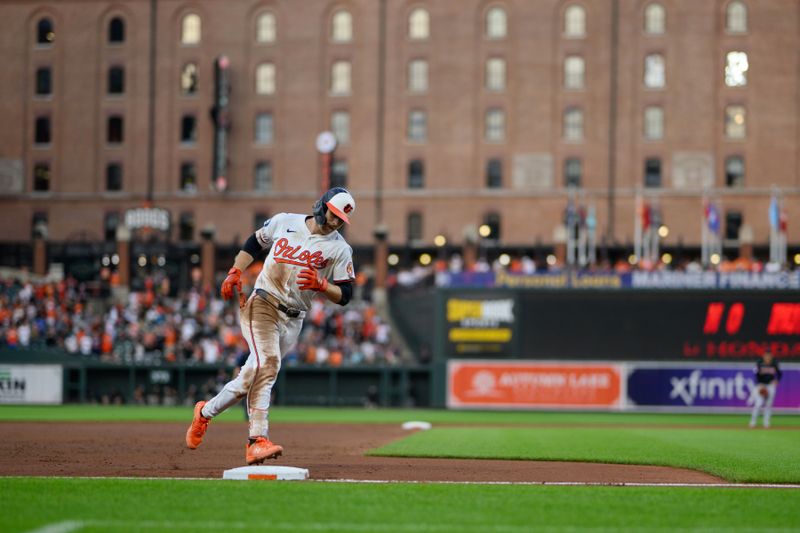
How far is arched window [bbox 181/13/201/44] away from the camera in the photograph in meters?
73.1

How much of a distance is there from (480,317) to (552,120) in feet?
109

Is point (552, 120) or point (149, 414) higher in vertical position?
point (552, 120)

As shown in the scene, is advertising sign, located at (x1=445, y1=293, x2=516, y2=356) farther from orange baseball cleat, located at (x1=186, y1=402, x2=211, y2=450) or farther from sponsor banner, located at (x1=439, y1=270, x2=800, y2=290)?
orange baseball cleat, located at (x1=186, y1=402, x2=211, y2=450)

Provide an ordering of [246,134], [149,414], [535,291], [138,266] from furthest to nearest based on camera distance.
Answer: [246,134] → [138,266] → [535,291] → [149,414]

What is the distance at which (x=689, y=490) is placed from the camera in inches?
452

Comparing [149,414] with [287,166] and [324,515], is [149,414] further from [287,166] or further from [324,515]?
[287,166]

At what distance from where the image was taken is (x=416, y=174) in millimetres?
71875

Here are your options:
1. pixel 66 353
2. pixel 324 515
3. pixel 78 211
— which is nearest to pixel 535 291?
pixel 66 353

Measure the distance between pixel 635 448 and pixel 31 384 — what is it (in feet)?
86.1

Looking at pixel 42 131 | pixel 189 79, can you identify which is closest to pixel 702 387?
pixel 189 79

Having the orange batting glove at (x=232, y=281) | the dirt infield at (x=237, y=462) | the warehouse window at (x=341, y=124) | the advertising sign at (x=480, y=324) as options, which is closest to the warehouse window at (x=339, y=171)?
the warehouse window at (x=341, y=124)

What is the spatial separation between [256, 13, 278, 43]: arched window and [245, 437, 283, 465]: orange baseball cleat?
62565 millimetres

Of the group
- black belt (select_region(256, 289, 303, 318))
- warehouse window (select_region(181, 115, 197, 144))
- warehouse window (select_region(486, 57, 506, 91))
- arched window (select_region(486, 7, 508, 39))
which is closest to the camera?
black belt (select_region(256, 289, 303, 318))

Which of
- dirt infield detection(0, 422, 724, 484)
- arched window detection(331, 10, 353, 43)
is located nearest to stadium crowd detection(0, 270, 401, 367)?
dirt infield detection(0, 422, 724, 484)
